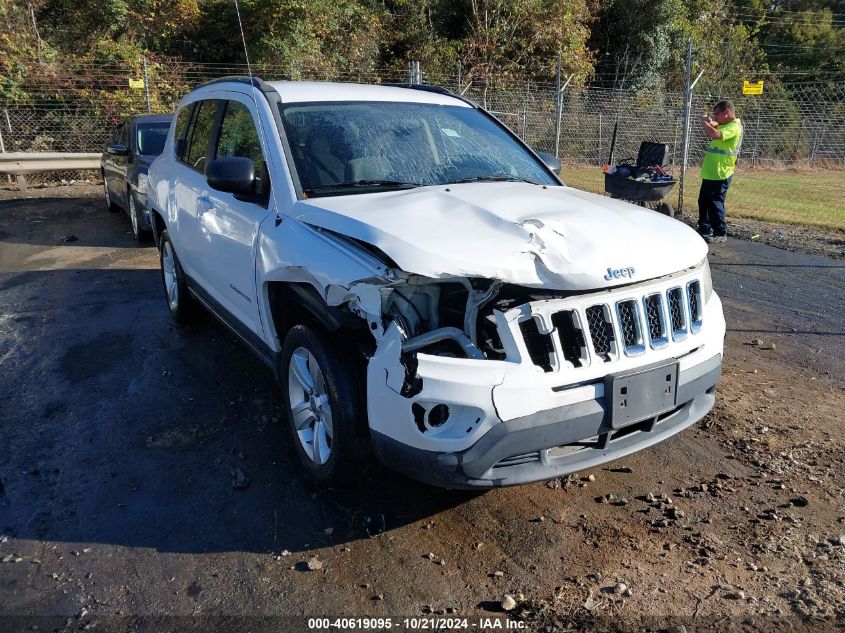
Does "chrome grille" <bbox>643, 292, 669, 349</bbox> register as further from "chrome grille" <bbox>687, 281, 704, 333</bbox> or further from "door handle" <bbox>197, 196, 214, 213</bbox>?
"door handle" <bbox>197, 196, 214, 213</bbox>

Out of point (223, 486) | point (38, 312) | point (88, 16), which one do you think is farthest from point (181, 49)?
point (223, 486)

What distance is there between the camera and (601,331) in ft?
9.34

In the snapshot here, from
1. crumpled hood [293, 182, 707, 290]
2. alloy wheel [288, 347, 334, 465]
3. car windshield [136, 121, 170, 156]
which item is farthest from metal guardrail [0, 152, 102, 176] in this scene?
crumpled hood [293, 182, 707, 290]

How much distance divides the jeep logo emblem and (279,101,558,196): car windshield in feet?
4.58

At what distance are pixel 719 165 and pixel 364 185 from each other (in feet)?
24.4

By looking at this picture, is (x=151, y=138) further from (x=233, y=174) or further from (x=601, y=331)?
(x=601, y=331)

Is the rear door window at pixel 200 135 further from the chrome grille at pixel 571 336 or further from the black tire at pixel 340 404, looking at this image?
the chrome grille at pixel 571 336

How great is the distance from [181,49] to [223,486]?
785 inches

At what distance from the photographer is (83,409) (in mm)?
4441

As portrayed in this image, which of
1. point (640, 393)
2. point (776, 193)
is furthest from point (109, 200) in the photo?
point (776, 193)

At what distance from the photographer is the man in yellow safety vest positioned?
9.48 metres

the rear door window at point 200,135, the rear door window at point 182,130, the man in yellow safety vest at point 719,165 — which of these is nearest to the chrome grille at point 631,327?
the rear door window at point 200,135

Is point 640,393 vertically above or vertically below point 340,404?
above

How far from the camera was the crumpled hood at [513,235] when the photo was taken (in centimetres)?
273
